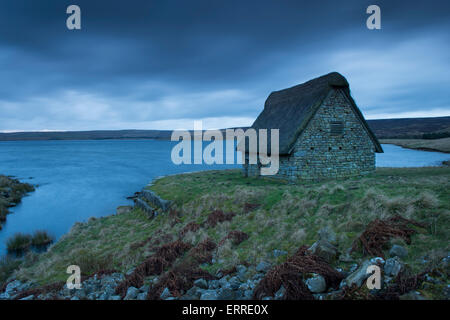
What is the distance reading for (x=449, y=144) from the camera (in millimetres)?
72125

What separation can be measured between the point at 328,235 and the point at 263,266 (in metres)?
1.99

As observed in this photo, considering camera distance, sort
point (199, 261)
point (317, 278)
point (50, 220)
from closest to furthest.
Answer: point (317, 278), point (199, 261), point (50, 220)

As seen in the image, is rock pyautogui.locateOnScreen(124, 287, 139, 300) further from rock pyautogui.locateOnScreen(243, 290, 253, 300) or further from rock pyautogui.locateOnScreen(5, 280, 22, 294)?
rock pyautogui.locateOnScreen(5, 280, 22, 294)

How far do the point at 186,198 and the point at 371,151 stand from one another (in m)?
14.6

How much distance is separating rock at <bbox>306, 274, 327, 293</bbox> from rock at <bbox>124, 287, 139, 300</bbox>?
4.48 meters

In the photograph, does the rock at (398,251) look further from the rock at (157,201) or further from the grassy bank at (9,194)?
the grassy bank at (9,194)

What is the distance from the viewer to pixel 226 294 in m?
5.64

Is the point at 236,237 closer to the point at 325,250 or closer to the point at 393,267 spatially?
the point at 325,250

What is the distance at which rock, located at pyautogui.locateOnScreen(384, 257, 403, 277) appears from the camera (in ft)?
15.7

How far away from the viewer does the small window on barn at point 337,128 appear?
18422mm

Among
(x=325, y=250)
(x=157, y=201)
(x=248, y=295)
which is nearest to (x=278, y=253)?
(x=325, y=250)

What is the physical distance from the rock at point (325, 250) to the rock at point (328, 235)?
374 millimetres

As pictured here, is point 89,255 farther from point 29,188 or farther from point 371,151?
point 29,188
